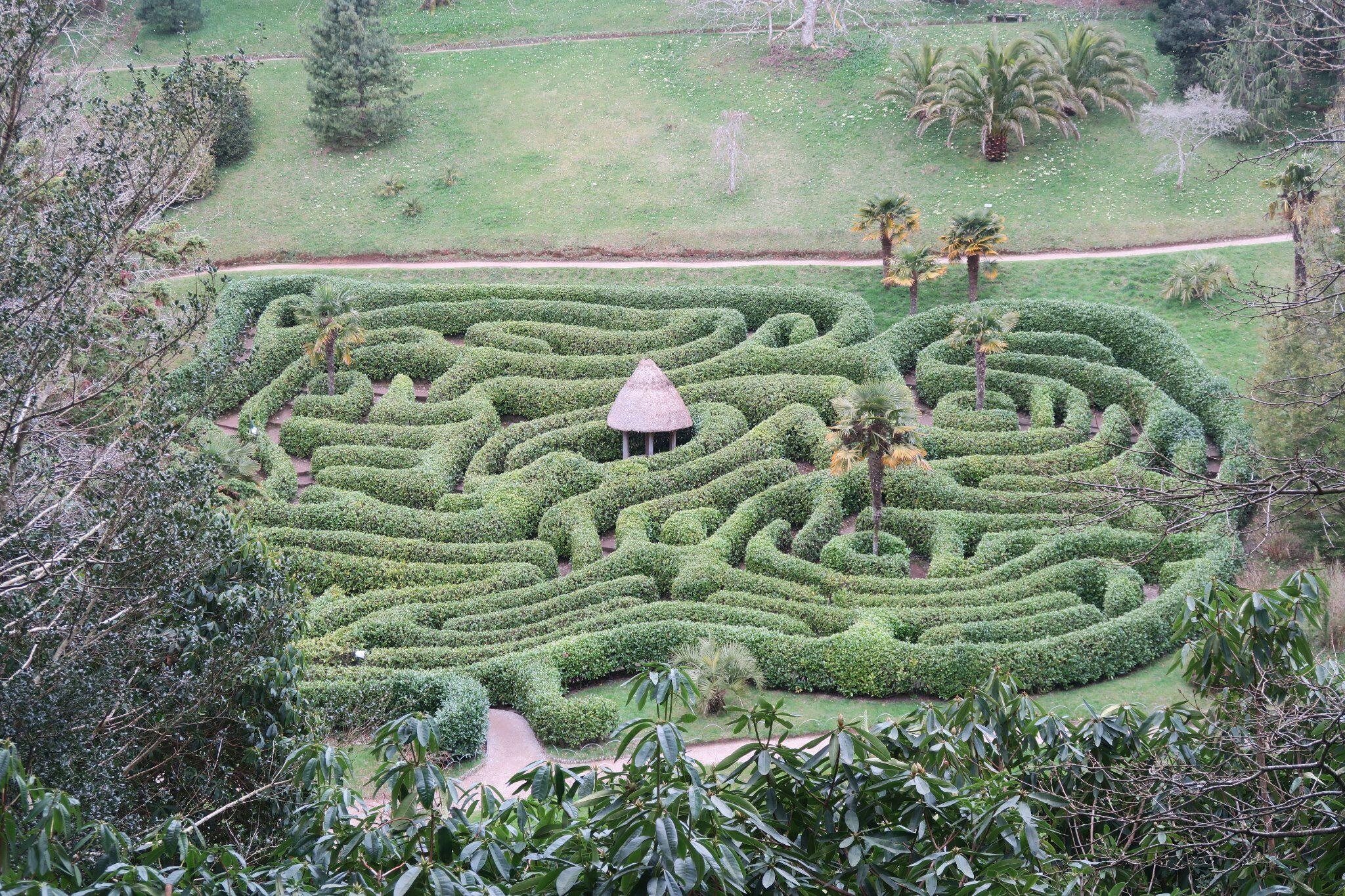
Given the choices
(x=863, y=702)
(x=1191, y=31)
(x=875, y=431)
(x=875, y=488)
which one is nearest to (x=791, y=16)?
(x=1191, y=31)

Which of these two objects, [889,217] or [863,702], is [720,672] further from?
[889,217]

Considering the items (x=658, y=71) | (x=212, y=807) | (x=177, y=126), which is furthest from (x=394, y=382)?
(x=658, y=71)

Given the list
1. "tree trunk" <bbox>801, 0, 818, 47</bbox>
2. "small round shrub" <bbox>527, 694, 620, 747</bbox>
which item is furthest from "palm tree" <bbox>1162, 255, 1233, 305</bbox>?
"small round shrub" <bbox>527, 694, 620, 747</bbox>

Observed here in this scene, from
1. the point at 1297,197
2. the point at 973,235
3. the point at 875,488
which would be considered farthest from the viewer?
the point at 973,235

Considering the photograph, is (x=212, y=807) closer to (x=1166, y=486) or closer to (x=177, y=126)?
(x=177, y=126)

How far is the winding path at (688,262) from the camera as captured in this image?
36375 mm

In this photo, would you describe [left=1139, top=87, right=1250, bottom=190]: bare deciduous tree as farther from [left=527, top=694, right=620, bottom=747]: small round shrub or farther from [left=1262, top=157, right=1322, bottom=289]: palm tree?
[left=527, top=694, right=620, bottom=747]: small round shrub

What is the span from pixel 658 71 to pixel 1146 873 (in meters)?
42.2

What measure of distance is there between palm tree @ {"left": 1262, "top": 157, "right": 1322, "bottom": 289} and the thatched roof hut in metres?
13.4

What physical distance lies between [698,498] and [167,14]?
37.3m

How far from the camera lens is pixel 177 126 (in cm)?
1533

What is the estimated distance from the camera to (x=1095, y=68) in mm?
43125

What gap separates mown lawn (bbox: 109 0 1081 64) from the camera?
5122cm

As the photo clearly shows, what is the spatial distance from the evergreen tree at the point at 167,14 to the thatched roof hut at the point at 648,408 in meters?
32.9
